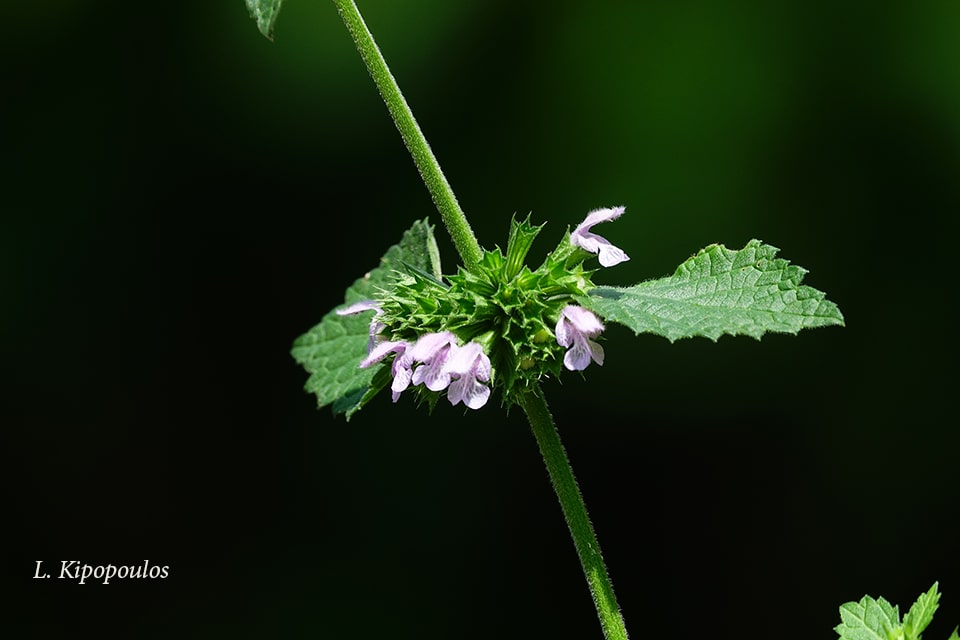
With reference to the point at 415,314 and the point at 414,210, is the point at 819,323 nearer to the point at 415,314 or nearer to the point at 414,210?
the point at 415,314

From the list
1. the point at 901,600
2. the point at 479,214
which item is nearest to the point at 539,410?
the point at 479,214

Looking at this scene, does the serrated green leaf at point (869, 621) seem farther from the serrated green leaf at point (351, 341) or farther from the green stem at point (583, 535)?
the serrated green leaf at point (351, 341)

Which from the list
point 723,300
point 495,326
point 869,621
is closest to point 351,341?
point 495,326

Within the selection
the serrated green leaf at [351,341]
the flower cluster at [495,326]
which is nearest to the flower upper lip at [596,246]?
the flower cluster at [495,326]

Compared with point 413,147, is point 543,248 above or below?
above

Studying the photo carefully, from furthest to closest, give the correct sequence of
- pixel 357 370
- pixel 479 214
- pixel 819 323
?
pixel 479 214 < pixel 357 370 < pixel 819 323

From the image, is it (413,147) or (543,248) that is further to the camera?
(543,248)

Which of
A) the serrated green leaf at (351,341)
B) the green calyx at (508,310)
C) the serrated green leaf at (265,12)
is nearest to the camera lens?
the serrated green leaf at (265,12)
